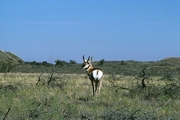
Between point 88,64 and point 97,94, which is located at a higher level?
point 88,64

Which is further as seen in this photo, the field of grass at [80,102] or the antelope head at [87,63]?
the antelope head at [87,63]

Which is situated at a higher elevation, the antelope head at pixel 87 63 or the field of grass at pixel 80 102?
the antelope head at pixel 87 63

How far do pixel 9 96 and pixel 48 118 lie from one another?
571 centimetres

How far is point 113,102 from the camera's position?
1368 cm

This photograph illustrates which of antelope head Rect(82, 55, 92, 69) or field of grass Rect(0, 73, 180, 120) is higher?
antelope head Rect(82, 55, 92, 69)

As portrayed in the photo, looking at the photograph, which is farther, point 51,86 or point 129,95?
point 51,86

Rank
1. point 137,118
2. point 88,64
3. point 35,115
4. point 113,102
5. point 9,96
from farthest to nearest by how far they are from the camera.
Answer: point 88,64
point 9,96
point 113,102
point 35,115
point 137,118

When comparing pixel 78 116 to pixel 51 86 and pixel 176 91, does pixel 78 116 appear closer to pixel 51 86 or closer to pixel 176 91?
pixel 176 91

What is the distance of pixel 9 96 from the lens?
47.9 ft

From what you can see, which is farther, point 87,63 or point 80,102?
point 87,63

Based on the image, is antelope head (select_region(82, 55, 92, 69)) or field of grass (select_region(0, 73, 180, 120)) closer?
field of grass (select_region(0, 73, 180, 120))

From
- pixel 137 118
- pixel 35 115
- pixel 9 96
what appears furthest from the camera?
pixel 9 96

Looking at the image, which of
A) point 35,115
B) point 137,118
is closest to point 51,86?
point 35,115

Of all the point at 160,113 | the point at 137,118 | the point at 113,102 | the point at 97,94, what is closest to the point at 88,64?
the point at 97,94
